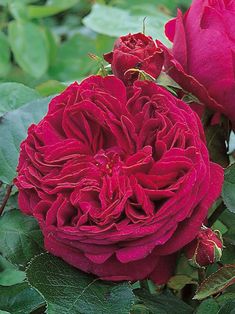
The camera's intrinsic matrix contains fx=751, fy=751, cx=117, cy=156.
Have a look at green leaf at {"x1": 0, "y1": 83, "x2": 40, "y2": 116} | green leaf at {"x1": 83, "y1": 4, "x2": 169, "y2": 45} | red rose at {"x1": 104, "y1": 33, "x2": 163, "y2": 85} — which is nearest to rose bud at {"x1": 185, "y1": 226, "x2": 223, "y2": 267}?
red rose at {"x1": 104, "y1": 33, "x2": 163, "y2": 85}

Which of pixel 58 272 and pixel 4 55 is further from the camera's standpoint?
pixel 4 55

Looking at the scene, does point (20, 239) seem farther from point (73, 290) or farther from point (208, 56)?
point (208, 56)

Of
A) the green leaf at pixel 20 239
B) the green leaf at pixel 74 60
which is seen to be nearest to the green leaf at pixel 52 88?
the green leaf at pixel 20 239

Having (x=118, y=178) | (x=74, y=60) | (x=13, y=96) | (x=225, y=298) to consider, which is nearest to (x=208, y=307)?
(x=225, y=298)

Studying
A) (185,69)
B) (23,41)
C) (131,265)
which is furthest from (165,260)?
(23,41)

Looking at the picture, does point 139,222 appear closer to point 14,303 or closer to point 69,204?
point 69,204
